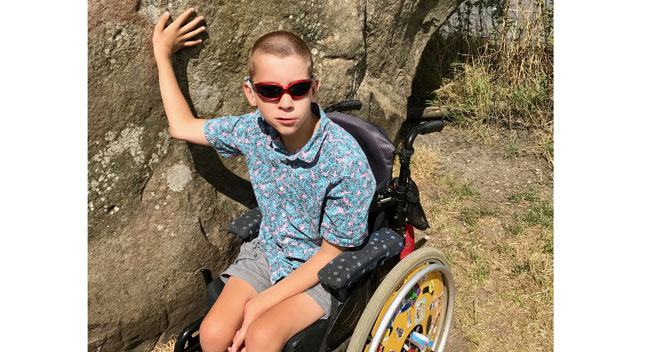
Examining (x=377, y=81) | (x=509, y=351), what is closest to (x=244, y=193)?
(x=377, y=81)

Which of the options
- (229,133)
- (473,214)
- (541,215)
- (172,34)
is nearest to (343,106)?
(229,133)

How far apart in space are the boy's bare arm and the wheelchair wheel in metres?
0.98

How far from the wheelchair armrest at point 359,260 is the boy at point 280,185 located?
0.06m

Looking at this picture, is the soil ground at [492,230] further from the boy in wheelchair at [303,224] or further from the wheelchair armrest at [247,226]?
the wheelchair armrest at [247,226]

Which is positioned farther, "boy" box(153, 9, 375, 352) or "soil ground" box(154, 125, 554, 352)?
"soil ground" box(154, 125, 554, 352)

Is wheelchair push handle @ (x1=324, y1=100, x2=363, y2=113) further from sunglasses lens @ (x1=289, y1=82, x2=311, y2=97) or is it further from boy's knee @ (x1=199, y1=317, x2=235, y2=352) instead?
boy's knee @ (x1=199, y1=317, x2=235, y2=352)

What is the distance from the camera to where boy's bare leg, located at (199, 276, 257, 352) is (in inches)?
82.7

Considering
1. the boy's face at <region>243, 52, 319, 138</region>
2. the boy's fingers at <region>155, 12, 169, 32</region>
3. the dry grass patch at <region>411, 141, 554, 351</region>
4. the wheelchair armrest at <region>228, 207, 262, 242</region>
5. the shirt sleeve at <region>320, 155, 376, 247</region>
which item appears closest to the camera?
the boy's face at <region>243, 52, 319, 138</region>

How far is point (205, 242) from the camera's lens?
9.04 feet

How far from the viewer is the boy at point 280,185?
1.97 m

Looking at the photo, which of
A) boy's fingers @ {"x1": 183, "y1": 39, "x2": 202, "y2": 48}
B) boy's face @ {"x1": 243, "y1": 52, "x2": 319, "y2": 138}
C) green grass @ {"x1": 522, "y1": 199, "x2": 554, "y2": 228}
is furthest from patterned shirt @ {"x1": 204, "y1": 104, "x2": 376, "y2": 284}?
green grass @ {"x1": 522, "y1": 199, "x2": 554, "y2": 228}

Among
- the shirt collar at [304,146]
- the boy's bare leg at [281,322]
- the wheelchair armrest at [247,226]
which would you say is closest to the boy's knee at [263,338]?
the boy's bare leg at [281,322]

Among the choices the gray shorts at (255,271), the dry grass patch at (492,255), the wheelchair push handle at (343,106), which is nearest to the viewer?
the gray shorts at (255,271)

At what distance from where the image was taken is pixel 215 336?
209cm
